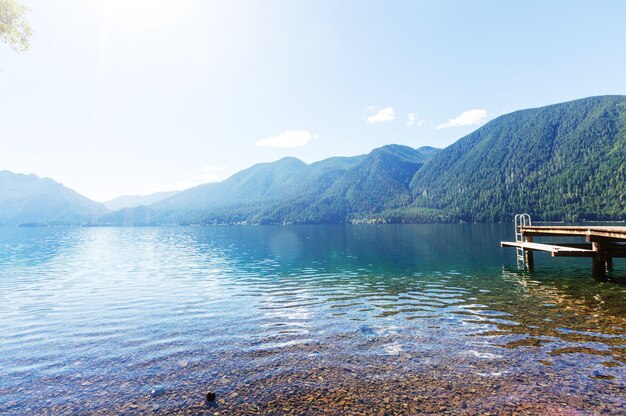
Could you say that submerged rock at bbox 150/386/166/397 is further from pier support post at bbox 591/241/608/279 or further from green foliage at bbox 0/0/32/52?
pier support post at bbox 591/241/608/279

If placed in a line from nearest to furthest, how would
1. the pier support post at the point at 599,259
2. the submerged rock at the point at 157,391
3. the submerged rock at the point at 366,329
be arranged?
the submerged rock at the point at 157,391 → the submerged rock at the point at 366,329 → the pier support post at the point at 599,259

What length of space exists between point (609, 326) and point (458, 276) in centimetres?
1843

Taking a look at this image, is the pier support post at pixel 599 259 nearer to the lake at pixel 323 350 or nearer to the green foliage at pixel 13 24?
the lake at pixel 323 350

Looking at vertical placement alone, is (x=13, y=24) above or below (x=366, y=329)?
above

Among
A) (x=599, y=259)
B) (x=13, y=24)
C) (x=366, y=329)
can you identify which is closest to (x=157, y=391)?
(x=366, y=329)

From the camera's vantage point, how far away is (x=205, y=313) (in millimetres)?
21094

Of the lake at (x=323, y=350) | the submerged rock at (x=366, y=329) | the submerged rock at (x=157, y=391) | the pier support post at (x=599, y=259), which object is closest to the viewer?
the lake at (x=323, y=350)

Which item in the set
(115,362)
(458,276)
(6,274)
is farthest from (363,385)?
(6,274)

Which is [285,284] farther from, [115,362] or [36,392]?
[36,392]

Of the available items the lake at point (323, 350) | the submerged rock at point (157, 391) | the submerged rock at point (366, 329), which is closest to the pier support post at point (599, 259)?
the lake at point (323, 350)

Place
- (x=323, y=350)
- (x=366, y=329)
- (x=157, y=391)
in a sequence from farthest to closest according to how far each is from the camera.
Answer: (x=366, y=329)
(x=323, y=350)
(x=157, y=391)

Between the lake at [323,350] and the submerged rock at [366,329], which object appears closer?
the lake at [323,350]

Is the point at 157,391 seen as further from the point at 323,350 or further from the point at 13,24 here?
the point at 13,24

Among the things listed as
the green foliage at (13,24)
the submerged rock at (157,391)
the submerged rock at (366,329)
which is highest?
the green foliage at (13,24)
